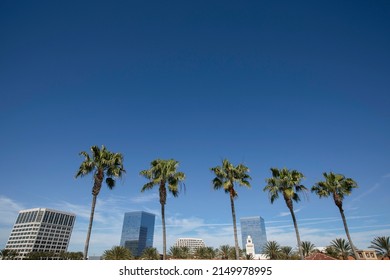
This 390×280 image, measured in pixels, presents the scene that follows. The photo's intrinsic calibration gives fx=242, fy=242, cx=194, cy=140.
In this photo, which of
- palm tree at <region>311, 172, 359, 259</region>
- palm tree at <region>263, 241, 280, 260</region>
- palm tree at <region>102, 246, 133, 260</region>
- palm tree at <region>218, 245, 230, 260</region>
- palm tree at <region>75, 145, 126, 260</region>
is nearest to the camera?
palm tree at <region>75, 145, 126, 260</region>

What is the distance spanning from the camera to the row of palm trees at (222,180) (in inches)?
1004

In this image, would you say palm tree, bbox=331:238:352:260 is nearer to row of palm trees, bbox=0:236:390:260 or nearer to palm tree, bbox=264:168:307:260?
row of palm trees, bbox=0:236:390:260

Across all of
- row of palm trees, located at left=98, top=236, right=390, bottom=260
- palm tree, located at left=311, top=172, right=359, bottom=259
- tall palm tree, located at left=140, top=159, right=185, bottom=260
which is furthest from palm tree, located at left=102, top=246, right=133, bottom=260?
palm tree, located at left=311, top=172, right=359, bottom=259

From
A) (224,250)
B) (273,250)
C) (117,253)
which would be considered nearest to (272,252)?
(273,250)

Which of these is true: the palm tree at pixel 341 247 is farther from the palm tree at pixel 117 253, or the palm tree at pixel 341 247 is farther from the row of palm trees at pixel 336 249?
the palm tree at pixel 117 253

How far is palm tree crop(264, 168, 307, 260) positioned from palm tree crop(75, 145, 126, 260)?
18744 mm

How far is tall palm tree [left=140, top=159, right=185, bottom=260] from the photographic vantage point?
26.6m

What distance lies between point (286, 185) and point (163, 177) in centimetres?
1557

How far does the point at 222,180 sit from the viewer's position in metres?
29.2

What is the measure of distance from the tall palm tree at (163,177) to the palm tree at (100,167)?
2.98 m
